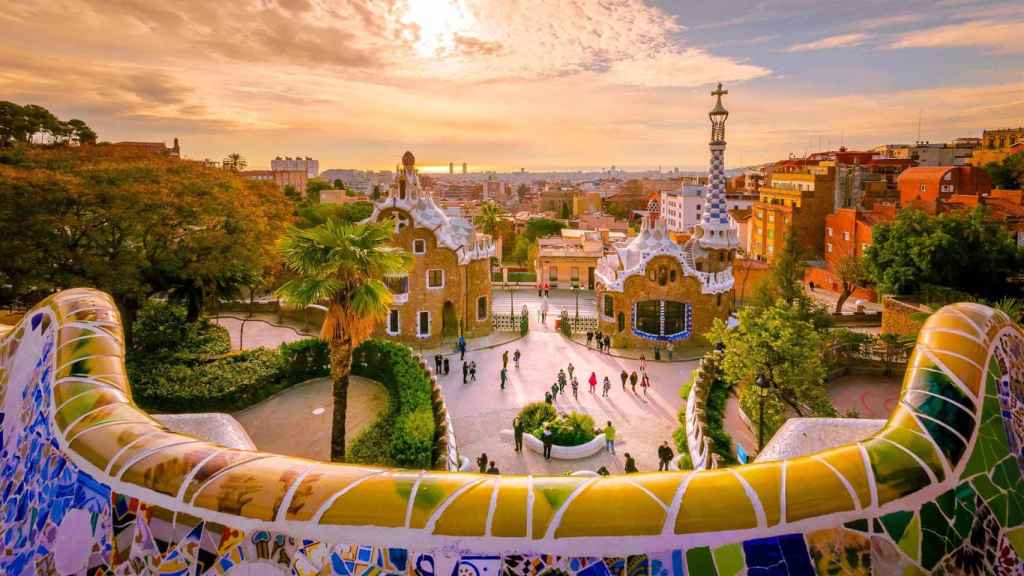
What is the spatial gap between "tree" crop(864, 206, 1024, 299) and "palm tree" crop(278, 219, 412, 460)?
30604 mm

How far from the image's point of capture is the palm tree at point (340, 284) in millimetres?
16312

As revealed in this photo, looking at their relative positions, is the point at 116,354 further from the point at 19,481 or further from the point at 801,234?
the point at 801,234

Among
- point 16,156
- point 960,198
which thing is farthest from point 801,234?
point 16,156

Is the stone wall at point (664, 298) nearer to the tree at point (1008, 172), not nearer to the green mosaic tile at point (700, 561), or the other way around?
the green mosaic tile at point (700, 561)

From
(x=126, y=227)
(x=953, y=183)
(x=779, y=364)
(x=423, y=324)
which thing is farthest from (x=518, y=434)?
(x=953, y=183)

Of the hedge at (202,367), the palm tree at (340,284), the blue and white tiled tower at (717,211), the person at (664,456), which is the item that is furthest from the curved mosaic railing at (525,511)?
the blue and white tiled tower at (717,211)

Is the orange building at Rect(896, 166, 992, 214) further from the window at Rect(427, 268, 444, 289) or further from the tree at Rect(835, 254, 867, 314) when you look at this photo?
the window at Rect(427, 268, 444, 289)

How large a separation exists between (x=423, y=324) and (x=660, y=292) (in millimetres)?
12733

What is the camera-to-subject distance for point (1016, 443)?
5379mm

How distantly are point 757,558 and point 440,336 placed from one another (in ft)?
102

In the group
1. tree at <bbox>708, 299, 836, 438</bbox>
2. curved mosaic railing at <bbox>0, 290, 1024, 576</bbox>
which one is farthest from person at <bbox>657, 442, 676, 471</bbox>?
curved mosaic railing at <bbox>0, 290, 1024, 576</bbox>

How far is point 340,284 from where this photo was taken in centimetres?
1647

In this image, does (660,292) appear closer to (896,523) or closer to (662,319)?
(662,319)

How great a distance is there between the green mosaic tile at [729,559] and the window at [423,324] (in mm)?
30754
